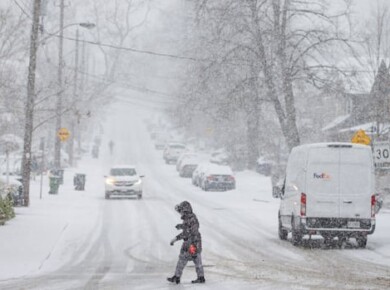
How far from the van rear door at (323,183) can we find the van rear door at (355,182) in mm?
141

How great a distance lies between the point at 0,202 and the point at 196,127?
75.5m

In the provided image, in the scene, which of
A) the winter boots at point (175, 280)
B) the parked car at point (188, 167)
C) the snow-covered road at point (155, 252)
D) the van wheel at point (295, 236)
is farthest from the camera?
the parked car at point (188, 167)

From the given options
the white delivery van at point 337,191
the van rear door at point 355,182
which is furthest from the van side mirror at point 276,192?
the van rear door at point 355,182

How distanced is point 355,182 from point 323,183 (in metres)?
0.75

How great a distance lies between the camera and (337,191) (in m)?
19.7

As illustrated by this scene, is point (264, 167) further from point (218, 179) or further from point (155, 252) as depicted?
point (155, 252)

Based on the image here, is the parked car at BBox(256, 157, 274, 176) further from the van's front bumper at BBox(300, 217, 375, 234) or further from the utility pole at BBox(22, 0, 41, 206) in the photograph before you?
the van's front bumper at BBox(300, 217, 375, 234)

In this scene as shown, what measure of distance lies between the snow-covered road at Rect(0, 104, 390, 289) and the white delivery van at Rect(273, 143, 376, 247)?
63 centimetres

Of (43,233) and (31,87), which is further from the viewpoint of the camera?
(31,87)

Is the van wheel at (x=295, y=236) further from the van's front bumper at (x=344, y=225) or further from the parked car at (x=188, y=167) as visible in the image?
the parked car at (x=188, y=167)

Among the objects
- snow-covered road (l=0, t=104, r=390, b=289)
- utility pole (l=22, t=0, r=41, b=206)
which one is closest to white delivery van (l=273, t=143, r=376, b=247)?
snow-covered road (l=0, t=104, r=390, b=289)

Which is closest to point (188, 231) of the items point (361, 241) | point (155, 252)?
point (155, 252)

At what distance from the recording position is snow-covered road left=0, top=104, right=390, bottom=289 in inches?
555

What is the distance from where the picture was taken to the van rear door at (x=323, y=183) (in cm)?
1959
